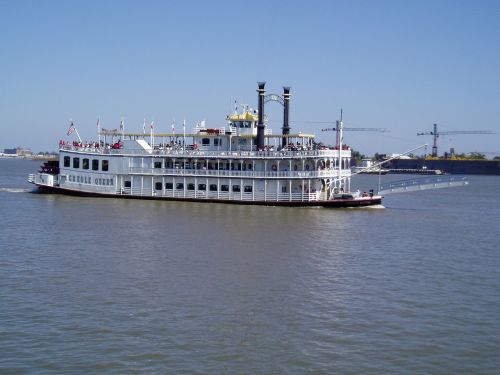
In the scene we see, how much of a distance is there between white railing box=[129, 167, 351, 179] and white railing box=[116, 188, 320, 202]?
5.69 ft

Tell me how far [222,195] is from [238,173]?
2.76m

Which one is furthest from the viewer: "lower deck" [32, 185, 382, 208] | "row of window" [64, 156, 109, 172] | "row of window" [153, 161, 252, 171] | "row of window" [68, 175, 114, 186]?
"row of window" [64, 156, 109, 172]

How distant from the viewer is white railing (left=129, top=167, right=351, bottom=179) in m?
56.8

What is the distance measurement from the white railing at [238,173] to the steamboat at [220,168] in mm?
93

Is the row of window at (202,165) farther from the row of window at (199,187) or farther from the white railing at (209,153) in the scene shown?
the row of window at (199,187)

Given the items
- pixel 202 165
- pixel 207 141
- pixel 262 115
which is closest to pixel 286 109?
pixel 262 115

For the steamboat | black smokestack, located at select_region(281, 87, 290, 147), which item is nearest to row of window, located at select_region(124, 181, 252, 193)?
the steamboat

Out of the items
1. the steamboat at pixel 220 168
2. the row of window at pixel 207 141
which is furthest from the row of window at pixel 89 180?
the row of window at pixel 207 141

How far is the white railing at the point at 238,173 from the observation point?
56812 mm

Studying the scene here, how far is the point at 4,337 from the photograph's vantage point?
19562 millimetres

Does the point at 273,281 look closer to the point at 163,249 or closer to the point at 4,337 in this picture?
the point at 163,249

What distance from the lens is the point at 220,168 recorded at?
60.8 m

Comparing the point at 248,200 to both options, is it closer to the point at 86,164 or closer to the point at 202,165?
the point at 202,165

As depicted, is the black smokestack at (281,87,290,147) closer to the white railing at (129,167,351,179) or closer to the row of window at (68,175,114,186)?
the white railing at (129,167,351,179)
